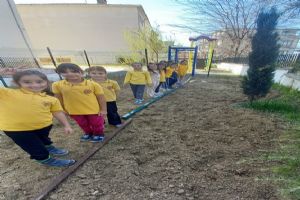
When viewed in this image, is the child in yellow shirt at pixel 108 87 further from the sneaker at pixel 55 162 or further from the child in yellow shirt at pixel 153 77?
the child in yellow shirt at pixel 153 77

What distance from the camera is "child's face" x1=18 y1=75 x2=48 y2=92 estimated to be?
Result: 1948mm

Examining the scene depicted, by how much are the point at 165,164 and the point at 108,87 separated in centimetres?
171

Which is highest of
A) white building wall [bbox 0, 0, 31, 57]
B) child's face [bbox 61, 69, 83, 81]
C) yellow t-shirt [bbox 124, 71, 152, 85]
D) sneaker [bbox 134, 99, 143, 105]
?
white building wall [bbox 0, 0, 31, 57]

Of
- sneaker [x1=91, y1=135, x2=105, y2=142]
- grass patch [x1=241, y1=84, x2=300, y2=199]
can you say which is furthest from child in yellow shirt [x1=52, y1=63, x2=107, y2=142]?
grass patch [x1=241, y1=84, x2=300, y2=199]

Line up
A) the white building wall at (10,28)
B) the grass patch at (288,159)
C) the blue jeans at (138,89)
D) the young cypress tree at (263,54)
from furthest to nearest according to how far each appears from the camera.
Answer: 1. the white building wall at (10,28)
2. the blue jeans at (138,89)
3. the young cypress tree at (263,54)
4. the grass patch at (288,159)

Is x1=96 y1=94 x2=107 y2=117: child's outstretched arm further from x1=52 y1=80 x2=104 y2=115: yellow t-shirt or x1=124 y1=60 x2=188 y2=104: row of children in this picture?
x1=124 y1=60 x2=188 y2=104: row of children

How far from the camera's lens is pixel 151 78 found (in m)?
6.10

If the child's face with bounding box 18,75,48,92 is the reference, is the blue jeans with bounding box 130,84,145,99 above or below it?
below

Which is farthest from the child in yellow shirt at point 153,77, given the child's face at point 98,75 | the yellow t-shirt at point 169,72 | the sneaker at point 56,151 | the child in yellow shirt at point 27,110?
the child in yellow shirt at point 27,110

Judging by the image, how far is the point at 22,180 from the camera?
2.08m

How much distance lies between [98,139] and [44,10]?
83.9ft

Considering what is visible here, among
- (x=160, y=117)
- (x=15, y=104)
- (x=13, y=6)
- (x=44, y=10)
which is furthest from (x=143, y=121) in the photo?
(x=44, y=10)

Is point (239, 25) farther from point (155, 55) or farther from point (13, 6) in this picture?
point (13, 6)

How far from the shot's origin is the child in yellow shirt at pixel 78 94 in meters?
2.50
